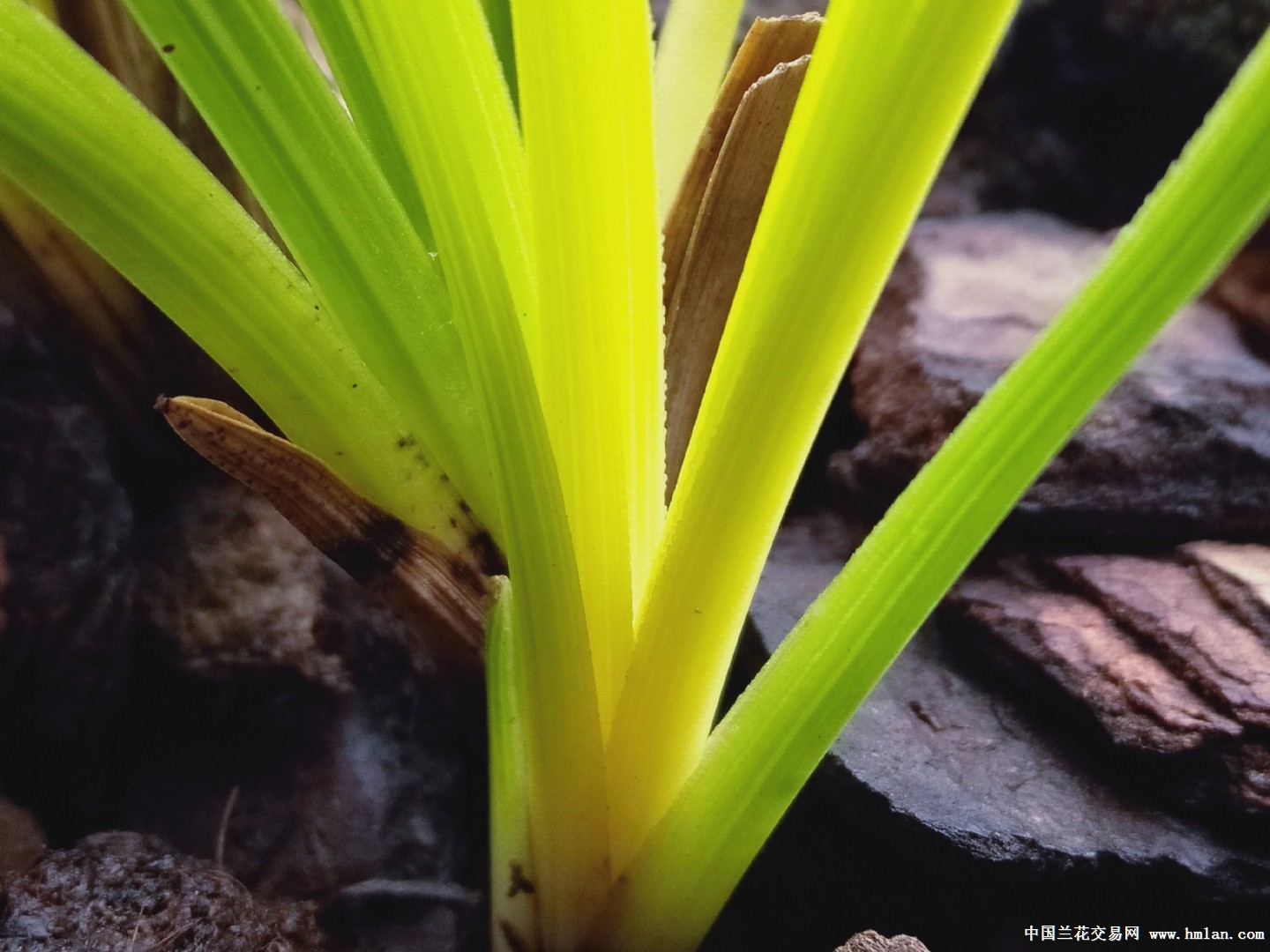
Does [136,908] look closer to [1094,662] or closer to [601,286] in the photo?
[601,286]

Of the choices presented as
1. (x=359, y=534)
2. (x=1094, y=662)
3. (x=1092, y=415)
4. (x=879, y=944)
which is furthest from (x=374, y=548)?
(x=1092, y=415)

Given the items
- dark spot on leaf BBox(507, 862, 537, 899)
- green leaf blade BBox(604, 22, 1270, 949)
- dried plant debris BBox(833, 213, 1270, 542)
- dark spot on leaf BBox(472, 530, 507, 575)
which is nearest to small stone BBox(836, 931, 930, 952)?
green leaf blade BBox(604, 22, 1270, 949)

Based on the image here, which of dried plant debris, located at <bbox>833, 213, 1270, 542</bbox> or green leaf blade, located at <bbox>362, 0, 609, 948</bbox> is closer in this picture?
green leaf blade, located at <bbox>362, 0, 609, 948</bbox>

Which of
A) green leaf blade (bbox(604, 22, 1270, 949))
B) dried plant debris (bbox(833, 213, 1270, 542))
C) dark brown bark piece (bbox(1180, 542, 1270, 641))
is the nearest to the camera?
green leaf blade (bbox(604, 22, 1270, 949))

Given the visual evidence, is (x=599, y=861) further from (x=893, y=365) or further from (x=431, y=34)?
(x=893, y=365)

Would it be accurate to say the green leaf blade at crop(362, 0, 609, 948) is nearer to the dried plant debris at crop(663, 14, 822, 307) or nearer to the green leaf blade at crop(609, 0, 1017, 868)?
the green leaf blade at crop(609, 0, 1017, 868)

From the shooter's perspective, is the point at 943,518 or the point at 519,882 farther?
the point at 519,882
